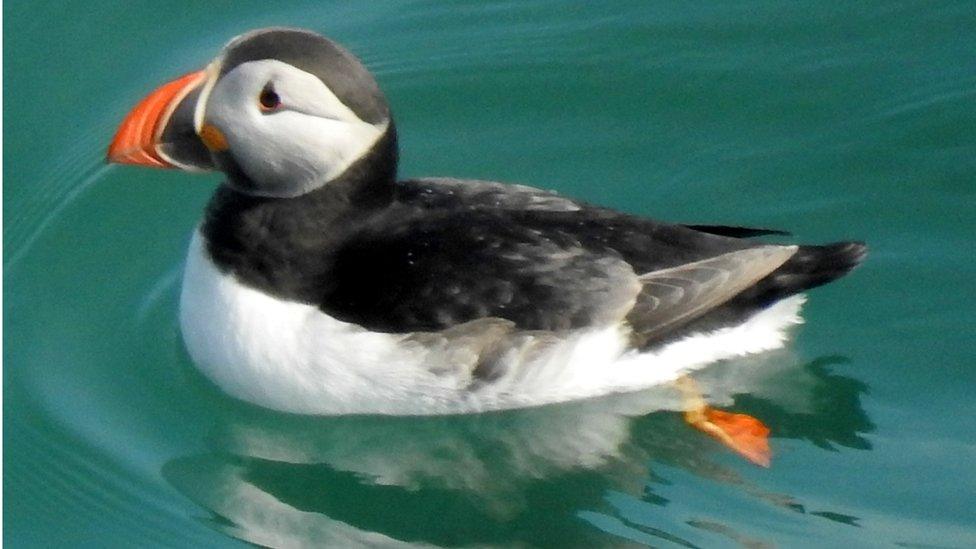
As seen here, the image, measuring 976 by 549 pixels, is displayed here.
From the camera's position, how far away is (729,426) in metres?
5.74

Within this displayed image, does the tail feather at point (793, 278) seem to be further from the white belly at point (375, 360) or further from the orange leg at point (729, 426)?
the orange leg at point (729, 426)

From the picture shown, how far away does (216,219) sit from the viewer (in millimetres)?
5562

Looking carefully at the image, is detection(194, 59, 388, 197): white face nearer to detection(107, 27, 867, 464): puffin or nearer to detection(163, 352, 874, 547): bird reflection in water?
detection(107, 27, 867, 464): puffin

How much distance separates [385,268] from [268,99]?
24.6 inches

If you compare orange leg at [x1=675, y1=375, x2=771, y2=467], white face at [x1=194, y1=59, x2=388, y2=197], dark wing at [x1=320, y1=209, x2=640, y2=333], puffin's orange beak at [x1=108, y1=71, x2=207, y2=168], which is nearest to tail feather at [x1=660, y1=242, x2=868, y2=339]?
orange leg at [x1=675, y1=375, x2=771, y2=467]

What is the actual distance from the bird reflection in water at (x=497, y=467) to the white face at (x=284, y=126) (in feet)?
2.87

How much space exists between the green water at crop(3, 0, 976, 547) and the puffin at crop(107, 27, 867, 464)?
0.23m

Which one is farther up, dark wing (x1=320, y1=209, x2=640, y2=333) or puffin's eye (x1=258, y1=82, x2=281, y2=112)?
Answer: puffin's eye (x1=258, y1=82, x2=281, y2=112)

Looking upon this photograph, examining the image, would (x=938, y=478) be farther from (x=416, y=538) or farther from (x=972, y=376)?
(x=416, y=538)

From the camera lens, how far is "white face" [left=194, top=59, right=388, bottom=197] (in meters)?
5.18

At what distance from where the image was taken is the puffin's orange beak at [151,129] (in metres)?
5.43

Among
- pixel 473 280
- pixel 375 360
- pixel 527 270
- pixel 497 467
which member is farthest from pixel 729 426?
pixel 375 360

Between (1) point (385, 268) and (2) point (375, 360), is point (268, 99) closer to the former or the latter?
(1) point (385, 268)

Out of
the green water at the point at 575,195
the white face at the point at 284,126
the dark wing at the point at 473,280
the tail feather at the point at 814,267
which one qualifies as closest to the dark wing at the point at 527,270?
the dark wing at the point at 473,280
